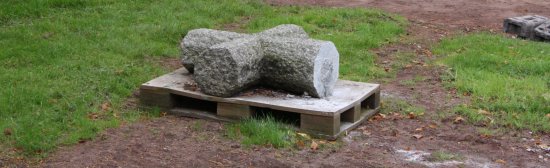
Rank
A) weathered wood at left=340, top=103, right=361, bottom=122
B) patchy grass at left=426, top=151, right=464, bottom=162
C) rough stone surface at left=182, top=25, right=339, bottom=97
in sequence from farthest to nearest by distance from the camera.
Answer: weathered wood at left=340, top=103, right=361, bottom=122, rough stone surface at left=182, top=25, right=339, bottom=97, patchy grass at left=426, top=151, right=464, bottom=162

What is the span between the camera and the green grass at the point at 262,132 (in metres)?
6.59

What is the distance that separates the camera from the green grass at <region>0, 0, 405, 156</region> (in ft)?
23.1

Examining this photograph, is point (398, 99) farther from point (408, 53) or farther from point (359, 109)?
point (408, 53)

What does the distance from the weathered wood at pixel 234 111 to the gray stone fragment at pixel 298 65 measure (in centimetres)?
37

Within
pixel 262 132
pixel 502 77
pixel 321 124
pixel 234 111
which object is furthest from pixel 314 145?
pixel 502 77

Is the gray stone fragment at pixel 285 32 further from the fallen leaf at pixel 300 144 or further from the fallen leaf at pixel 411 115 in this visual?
the fallen leaf at pixel 411 115

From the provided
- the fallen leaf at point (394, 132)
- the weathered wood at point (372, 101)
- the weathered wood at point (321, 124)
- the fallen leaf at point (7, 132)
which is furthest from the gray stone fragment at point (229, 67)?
the fallen leaf at point (7, 132)

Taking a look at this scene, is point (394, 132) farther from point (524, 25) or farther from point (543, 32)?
point (524, 25)

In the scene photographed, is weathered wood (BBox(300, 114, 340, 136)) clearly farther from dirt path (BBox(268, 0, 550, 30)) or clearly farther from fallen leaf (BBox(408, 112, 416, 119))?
dirt path (BBox(268, 0, 550, 30))

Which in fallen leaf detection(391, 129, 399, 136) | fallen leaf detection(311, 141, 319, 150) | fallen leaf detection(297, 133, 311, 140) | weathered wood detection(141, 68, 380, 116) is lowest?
fallen leaf detection(391, 129, 399, 136)

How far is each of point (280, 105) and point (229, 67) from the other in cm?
54

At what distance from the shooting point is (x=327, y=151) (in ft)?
21.4

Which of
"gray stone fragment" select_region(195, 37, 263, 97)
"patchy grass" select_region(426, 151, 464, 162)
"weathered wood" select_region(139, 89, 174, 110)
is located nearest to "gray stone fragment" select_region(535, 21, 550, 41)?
"patchy grass" select_region(426, 151, 464, 162)

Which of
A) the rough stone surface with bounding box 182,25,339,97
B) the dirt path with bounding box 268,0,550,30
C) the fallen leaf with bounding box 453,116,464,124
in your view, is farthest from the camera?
the dirt path with bounding box 268,0,550,30
